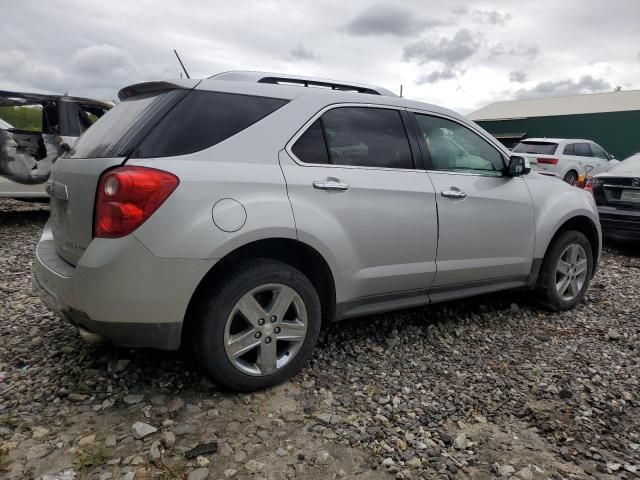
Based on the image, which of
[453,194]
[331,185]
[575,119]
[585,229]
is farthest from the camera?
[575,119]

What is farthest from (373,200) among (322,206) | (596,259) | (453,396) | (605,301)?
(605,301)

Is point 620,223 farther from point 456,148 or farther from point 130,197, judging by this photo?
point 130,197

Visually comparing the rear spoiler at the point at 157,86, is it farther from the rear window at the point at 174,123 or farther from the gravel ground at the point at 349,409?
the gravel ground at the point at 349,409

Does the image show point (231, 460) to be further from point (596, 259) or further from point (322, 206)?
point (596, 259)

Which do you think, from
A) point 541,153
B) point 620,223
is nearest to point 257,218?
point 620,223

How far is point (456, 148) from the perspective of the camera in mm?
3666

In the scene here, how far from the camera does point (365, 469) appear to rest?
2.22 meters

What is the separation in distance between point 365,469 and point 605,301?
3.55 meters

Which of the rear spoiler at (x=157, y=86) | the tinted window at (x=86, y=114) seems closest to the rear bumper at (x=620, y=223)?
the rear spoiler at (x=157, y=86)

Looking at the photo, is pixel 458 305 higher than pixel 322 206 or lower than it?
lower

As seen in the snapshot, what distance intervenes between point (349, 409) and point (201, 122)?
1.70 metres

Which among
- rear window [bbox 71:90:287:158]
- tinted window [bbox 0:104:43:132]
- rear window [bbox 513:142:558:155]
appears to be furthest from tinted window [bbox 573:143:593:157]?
rear window [bbox 71:90:287:158]

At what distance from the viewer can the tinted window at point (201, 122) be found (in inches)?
97.1

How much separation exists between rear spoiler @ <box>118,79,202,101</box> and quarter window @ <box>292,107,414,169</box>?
2.12 feet
